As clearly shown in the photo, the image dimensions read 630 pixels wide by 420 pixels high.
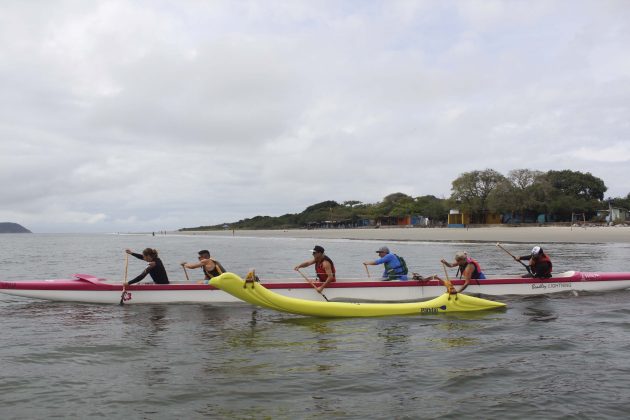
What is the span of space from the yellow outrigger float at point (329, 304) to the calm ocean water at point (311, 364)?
0.90 feet

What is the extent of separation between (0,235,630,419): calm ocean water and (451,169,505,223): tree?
228ft

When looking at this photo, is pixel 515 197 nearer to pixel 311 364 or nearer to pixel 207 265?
pixel 207 265

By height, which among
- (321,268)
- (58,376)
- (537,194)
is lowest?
(58,376)

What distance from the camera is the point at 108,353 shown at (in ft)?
28.5

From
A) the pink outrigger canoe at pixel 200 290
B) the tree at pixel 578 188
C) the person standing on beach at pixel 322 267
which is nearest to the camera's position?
the person standing on beach at pixel 322 267

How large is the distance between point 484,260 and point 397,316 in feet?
59.2

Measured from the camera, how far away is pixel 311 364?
781 cm

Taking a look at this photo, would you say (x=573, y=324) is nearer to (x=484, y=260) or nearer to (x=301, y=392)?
(x=301, y=392)

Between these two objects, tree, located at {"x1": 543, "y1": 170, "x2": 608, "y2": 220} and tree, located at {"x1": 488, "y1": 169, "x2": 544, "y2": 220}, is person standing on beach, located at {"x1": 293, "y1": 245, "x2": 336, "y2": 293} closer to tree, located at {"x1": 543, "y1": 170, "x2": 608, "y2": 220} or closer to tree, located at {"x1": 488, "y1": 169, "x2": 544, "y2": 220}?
tree, located at {"x1": 488, "y1": 169, "x2": 544, "y2": 220}

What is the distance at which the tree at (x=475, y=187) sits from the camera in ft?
261

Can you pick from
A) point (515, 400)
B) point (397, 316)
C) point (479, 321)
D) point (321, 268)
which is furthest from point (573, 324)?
point (321, 268)

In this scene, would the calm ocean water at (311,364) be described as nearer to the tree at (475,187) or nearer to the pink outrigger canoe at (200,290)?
the pink outrigger canoe at (200,290)

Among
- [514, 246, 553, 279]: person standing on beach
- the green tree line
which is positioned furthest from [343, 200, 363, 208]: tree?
[514, 246, 553, 279]: person standing on beach

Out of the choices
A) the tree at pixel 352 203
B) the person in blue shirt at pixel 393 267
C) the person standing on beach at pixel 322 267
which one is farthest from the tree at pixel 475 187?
the person standing on beach at pixel 322 267
